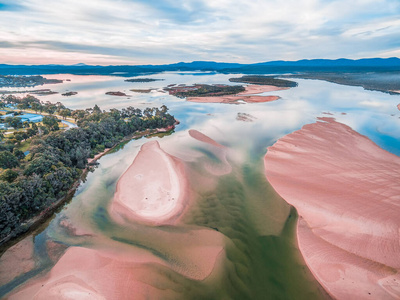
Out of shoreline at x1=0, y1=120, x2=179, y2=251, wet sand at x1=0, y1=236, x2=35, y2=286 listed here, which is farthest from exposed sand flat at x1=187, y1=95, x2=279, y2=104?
wet sand at x1=0, y1=236, x2=35, y2=286

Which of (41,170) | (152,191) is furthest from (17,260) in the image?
(152,191)

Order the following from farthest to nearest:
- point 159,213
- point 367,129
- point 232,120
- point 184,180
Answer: point 232,120 → point 367,129 → point 184,180 → point 159,213

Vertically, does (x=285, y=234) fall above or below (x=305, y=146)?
below

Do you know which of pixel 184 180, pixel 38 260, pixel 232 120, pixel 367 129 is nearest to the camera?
pixel 38 260

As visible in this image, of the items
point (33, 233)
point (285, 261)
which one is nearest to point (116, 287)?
point (33, 233)

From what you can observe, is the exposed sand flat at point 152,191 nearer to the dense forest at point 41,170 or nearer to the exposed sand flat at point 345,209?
the dense forest at point 41,170

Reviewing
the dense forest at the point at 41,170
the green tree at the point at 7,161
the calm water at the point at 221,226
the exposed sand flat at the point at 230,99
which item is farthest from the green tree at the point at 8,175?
the exposed sand flat at the point at 230,99

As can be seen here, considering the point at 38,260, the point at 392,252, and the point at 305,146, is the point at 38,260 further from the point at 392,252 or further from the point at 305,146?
the point at 305,146
